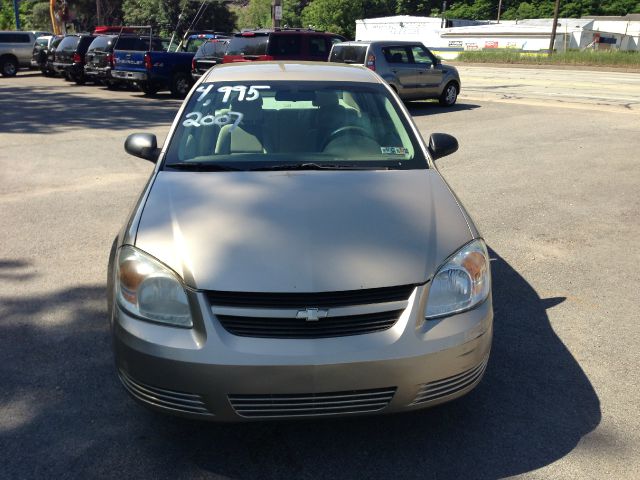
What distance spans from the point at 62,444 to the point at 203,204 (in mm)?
1314

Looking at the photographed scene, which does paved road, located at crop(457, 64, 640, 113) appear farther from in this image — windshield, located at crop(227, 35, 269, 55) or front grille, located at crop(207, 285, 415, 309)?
front grille, located at crop(207, 285, 415, 309)

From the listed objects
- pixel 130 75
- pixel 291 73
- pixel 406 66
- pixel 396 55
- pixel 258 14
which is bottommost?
pixel 258 14

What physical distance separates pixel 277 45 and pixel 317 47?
1.29 metres

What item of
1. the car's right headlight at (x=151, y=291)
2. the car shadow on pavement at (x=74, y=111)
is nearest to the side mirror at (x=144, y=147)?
the car's right headlight at (x=151, y=291)

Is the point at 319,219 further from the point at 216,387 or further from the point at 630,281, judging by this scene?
the point at 630,281

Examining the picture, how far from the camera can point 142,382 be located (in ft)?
8.84

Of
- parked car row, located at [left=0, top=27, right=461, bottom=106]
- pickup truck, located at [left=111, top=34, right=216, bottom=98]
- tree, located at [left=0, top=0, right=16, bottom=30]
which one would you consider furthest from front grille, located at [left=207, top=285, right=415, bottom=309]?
tree, located at [left=0, top=0, right=16, bottom=30]

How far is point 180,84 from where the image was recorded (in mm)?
19031

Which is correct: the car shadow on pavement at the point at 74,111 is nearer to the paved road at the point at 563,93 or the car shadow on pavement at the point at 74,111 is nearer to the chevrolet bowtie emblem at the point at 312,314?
the paved road at the point at 563,93

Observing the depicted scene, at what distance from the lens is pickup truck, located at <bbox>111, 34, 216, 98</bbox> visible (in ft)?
60.2

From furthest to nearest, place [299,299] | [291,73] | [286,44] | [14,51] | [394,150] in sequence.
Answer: [14,51] → [286,44] → [291,73] → [394,150] → [299,299]

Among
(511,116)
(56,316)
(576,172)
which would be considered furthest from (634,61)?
(56,316)

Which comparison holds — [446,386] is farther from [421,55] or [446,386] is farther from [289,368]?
[421,55]

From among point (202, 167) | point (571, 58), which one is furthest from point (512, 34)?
point (202, 167)
